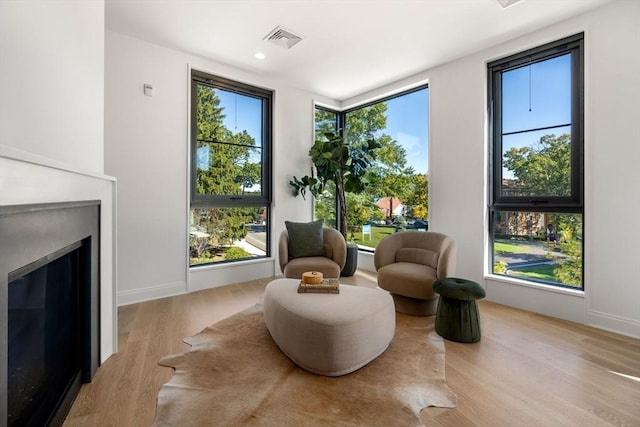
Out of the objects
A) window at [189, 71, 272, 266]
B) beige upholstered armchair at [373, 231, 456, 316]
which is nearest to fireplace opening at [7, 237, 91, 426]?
window at [189, 71, 272, 266]

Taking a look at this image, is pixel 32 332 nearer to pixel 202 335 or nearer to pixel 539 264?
pixel 202 335

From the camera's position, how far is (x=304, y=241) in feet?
12.0

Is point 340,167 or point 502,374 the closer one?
point 502,374

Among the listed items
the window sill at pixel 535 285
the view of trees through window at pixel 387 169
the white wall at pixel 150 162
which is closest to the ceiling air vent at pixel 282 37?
the white wall at pixel 150 162

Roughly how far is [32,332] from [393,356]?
201 cm

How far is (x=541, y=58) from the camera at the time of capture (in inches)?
123

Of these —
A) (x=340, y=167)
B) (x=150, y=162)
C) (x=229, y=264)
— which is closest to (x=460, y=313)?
A: (x=340, y=167)

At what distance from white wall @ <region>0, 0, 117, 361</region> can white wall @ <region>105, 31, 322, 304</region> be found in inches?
45.1

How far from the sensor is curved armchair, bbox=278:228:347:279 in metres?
3.28

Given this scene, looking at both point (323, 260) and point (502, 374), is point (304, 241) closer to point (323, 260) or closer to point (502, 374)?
point (323, 260)

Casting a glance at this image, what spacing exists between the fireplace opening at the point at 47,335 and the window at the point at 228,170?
1.99 m

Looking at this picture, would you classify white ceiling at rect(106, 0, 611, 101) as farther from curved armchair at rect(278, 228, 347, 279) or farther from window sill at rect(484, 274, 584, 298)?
window sill at rect(484, 274, 584, 298)

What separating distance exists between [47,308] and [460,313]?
2.64 meters

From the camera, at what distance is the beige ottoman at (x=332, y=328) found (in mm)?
1819
